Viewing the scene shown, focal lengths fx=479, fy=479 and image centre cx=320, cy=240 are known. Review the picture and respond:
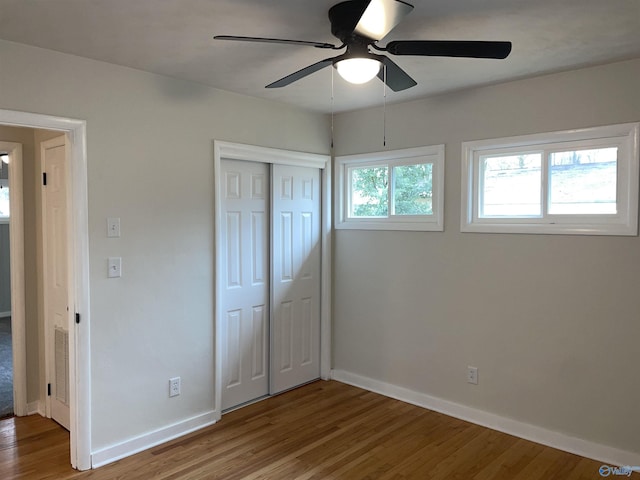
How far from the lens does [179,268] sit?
3277 mm

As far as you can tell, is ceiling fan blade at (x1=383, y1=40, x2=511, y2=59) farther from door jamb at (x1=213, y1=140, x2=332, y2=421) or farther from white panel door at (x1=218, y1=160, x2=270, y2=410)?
white panel door at (x1=218, y1=160, x2=270, y2=410)

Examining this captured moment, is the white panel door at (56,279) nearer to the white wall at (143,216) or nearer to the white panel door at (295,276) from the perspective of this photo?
the white wall at (143,216)

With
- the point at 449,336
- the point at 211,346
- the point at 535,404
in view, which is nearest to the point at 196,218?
the point at 211,346

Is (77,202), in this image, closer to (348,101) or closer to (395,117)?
(348,101)

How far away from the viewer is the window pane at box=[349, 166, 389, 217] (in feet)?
13.5

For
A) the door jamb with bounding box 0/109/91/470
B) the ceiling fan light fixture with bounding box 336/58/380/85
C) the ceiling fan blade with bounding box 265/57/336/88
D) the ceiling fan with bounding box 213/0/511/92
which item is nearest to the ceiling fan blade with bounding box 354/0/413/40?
the ceiling fan with bounding box 213/0/511/92

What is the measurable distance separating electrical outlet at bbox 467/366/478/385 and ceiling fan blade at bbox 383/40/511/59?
7.69 ft

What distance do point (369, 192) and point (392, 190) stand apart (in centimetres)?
24

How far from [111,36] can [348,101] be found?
189cm

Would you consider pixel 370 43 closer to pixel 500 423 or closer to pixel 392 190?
pixel 392 190

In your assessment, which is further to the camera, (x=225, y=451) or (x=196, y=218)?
(x=196, y=218)

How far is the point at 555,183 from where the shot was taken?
126 inches

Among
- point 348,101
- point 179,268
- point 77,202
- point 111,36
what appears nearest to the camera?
point 111,36

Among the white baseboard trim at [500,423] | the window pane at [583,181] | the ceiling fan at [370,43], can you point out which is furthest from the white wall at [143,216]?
the window pane at [583,181]
